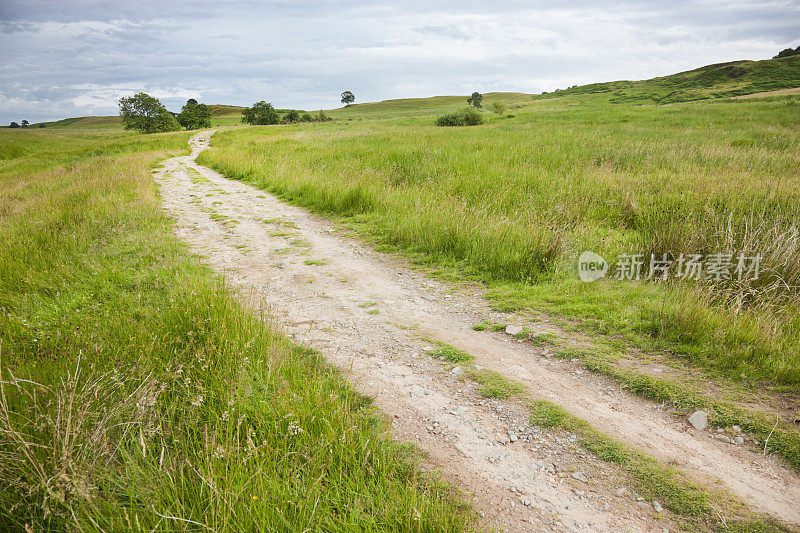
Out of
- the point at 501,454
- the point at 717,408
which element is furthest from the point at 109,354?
the point at 717,408

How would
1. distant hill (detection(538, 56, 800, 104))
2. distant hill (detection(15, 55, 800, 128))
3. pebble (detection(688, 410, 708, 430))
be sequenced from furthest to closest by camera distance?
distant hill (detection(538, 56, 800, 104))
distant hill (detection(15, 55, 800, 128))
pebble (detection(688, 410, 708, 430))

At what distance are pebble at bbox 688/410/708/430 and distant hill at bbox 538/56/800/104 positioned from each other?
65316 millimetres

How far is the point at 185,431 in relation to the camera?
264 cm

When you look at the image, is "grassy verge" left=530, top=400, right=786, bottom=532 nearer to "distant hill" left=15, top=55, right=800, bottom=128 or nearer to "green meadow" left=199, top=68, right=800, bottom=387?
"green meadow" left=199, top=68, right=800, bottom=387

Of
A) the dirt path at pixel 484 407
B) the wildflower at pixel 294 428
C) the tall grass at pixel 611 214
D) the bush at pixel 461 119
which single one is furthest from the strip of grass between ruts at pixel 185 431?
the bush at pixel 461 119

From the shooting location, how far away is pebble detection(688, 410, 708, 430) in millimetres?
2990

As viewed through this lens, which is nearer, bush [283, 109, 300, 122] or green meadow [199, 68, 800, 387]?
green meadow [199, 68, 800, 387]

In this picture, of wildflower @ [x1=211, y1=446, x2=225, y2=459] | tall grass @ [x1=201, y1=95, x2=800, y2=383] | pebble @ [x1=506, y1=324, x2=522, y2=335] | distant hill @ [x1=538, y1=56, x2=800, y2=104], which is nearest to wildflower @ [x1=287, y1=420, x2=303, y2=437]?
wildflower @ [x1=211, y1=446, x2=225, y2=459]

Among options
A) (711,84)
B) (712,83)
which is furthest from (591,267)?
(712,83)

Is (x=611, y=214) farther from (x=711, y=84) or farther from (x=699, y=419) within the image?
(x=711, y=84)

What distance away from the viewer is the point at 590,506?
2.40 metres

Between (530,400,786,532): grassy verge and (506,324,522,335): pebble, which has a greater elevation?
(506,324,522,335): pebble

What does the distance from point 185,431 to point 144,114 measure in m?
94.9

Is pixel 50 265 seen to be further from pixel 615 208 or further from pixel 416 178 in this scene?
pixel 615 208
